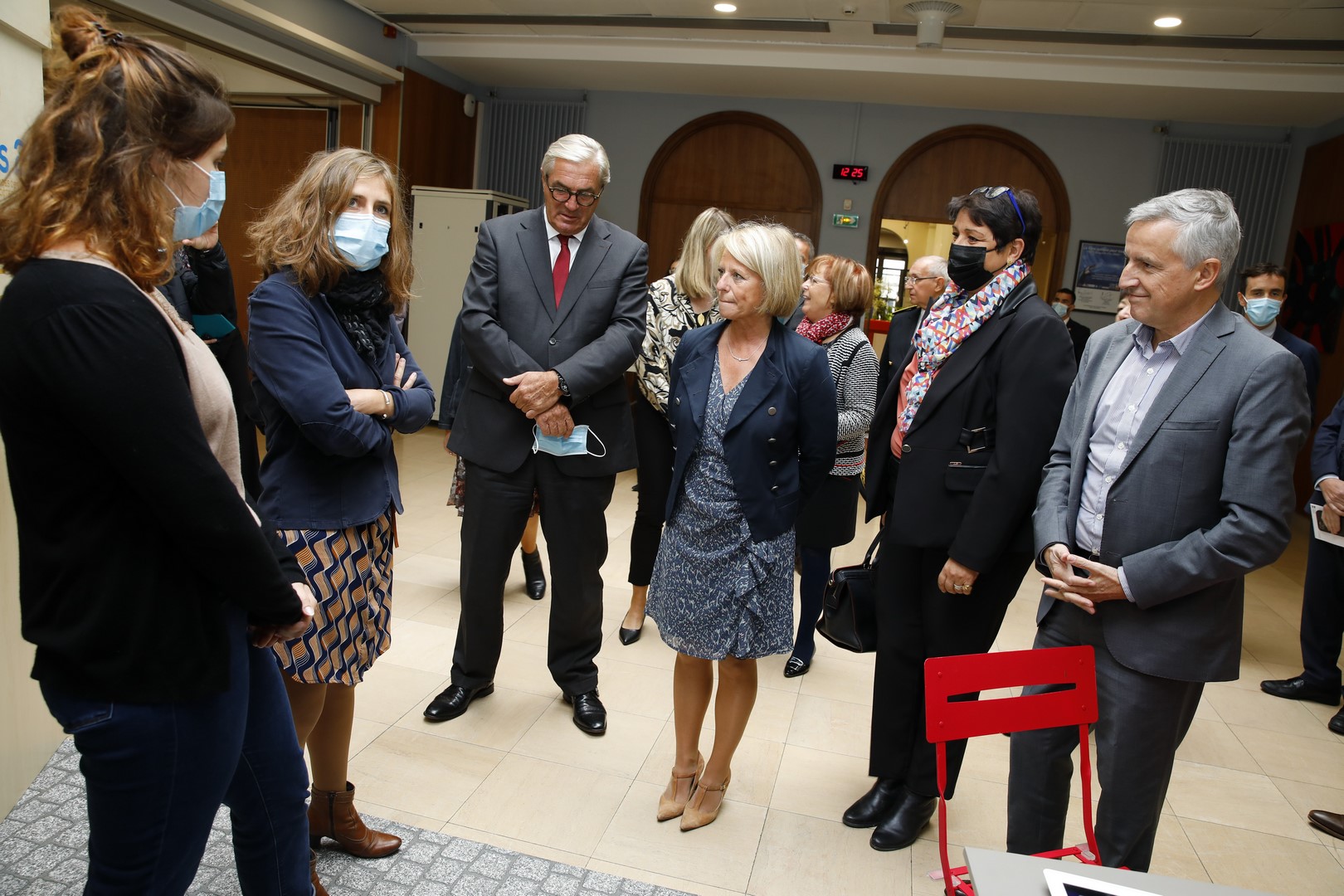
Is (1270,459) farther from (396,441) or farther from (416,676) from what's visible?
(396,441)

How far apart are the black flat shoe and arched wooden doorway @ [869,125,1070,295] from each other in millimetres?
5614

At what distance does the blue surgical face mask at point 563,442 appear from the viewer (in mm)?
2881

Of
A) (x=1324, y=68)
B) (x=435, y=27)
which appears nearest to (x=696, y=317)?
(x=435, y=27)

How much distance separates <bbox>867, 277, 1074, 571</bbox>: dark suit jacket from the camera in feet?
7.44

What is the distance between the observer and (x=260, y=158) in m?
8.28

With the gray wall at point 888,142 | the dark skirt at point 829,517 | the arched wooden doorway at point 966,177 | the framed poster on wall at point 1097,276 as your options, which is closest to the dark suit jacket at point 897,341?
the dark skirt at point 829,517

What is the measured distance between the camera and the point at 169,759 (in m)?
1.26

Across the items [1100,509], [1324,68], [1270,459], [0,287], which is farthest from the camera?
[1324,68]

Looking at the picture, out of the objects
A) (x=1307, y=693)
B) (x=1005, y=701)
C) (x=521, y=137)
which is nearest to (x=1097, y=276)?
(x=1307, y=693)

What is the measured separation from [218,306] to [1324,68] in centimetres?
762

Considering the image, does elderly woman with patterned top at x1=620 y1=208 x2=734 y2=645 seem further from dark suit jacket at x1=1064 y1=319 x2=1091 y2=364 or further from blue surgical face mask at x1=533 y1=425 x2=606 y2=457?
dark suit jacket at x1=1064 y1=319 x2=1091 y2=364

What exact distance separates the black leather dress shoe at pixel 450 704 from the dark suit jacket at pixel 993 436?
5.24 feet

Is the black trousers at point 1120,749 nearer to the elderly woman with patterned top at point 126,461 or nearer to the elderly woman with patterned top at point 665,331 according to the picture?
the elderly woman with patterned top at point 126,461

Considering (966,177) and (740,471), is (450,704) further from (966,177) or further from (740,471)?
(966,177)
